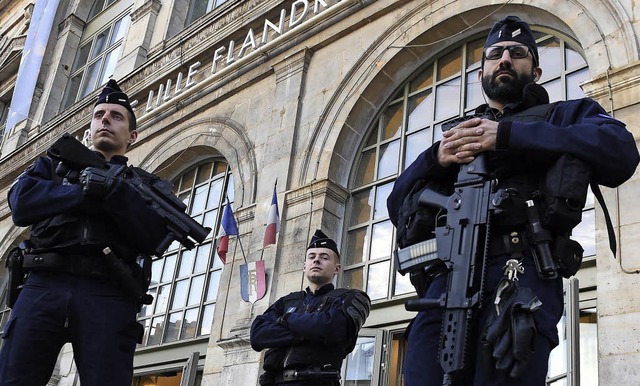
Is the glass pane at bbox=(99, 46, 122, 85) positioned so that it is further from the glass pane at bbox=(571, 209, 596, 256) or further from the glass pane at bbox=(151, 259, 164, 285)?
the glass pane at bbox=(571, 209, 596, 256)

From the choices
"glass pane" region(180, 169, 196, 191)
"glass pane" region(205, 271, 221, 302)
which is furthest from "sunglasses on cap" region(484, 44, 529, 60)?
"glass pane" region(180, 169, 196, 191)

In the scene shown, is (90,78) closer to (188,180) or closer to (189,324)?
(188,180)

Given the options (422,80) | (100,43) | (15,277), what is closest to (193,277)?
(422,80)

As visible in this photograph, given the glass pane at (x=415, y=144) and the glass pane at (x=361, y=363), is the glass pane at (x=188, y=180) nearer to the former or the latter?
the glass pane at (x=415, y=144)

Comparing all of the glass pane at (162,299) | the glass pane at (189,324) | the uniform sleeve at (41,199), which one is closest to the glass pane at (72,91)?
the glass pane at (162,299)

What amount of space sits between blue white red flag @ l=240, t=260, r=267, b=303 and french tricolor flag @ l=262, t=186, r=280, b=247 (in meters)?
0.30

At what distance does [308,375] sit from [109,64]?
13.9m

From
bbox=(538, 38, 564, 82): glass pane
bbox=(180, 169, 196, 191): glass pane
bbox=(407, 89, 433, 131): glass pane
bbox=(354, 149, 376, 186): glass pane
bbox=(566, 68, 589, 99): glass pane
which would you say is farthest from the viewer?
bbox=(180, 169, 196, 191): glass pane

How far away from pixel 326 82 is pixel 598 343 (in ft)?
17.6

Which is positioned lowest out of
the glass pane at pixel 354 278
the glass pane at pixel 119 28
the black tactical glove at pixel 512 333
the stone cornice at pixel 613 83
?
the black tactical glove at pixel 512 333

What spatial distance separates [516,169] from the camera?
2.66 m

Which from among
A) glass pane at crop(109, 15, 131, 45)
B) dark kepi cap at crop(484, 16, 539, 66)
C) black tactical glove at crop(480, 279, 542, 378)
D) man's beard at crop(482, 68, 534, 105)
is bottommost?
black tactical glove at crop(480, 279, 542, 378)

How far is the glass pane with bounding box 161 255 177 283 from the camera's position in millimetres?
11383

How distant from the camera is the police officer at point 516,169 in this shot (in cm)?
228
